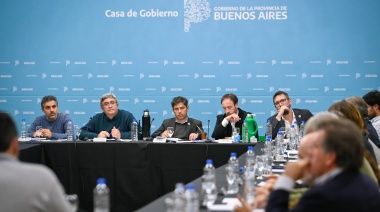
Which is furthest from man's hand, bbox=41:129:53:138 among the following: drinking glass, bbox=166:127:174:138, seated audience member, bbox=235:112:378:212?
seated audience member, bbox=235:112:378:212

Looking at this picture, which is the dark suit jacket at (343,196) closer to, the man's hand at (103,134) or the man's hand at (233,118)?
the man's hand at (233,118)

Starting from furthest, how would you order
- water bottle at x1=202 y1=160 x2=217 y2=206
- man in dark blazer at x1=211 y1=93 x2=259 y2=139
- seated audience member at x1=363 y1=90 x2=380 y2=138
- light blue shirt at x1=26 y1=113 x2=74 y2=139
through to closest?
1. light blue shirt at x1=26 y1=113 x2=74 y2=139
2. man in dark blazer at x1=211 y1=93 x2=259 y2=139
3. seated audience member at x1=363 y1=90 x2=380 y2=138
4. water bottle at x1=202 y1=160 x2=217 y2=206

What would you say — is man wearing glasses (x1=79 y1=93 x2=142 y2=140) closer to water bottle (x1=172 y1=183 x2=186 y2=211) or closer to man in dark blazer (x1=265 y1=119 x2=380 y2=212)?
water bottle (x1=172 y1=183 x2=186 y2=211)

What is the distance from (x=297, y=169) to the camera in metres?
2.47

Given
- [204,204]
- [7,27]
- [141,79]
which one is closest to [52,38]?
[7,27]

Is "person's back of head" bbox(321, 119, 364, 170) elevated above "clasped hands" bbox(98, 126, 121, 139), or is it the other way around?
"clasped hands" bbox(98, 126, 121, 139)

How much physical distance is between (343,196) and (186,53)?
6468 millimetres

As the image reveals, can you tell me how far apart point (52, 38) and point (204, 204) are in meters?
6.18

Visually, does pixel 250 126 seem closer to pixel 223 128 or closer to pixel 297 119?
pixel 223 128

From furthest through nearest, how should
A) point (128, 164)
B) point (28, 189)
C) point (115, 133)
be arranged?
point (115, 133)
point (128, 164)
point (28, 189)

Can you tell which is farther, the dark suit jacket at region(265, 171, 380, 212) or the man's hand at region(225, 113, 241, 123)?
the man's hand at region(225, 113, 241, 123)

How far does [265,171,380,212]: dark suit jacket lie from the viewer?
2.13 m

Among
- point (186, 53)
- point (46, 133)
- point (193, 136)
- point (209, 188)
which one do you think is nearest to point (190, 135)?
point (193, 136)

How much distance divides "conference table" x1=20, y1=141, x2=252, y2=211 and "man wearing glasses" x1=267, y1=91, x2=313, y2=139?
642 mm
